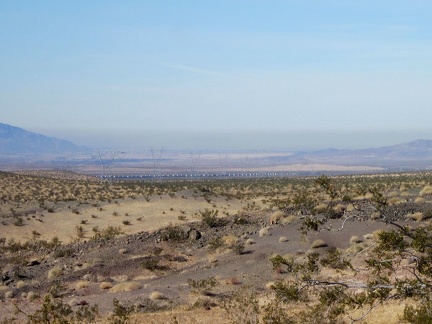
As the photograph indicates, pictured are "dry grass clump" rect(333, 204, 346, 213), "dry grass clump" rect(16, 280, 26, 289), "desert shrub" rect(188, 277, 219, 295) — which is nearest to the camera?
"desert shrub" rect(188, 277, 219, 295)

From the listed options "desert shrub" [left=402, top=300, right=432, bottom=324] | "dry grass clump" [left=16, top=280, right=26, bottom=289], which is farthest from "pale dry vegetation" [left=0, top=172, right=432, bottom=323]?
"dry grass clump" [left=16, top=280, right=26, bottom=289]

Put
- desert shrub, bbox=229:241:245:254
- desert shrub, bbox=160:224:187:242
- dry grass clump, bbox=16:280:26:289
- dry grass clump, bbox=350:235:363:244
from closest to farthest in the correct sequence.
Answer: dry grass clump, bbox=16:280:26:289 → dry grass clump, bbox=350:235:363:244 → desert shrub, bbox=229:241:245:254 → desert shrub, bbox=160:224:187:242

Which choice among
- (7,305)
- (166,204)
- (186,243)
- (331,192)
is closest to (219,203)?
(166,204)

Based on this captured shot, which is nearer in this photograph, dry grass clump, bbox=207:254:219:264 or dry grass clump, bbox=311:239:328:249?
dry grass clump, bbox=311:239:328:249

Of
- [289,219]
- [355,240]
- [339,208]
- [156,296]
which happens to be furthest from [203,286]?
[289,219]

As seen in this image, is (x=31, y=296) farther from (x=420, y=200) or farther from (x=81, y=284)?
(x=420, y=200)

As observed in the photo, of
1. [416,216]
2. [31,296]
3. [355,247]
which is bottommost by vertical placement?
[31,296]

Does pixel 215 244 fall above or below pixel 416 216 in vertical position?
below

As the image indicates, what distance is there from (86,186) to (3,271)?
178 ft

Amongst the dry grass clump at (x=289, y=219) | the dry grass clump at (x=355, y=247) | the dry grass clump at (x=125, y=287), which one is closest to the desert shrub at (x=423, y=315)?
the dry grass clump at (x=355, y=247)

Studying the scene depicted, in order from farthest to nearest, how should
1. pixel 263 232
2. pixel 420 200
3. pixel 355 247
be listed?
pixel 420 200 → pixel 263 232 → pixel 355 247

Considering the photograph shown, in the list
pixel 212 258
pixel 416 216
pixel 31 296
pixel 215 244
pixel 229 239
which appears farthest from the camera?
pixel 229 239

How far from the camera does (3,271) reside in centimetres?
2820

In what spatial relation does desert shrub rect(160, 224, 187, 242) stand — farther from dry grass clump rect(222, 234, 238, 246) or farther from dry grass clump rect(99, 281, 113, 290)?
dry grass clump rect(99, 281, 113, 290)
